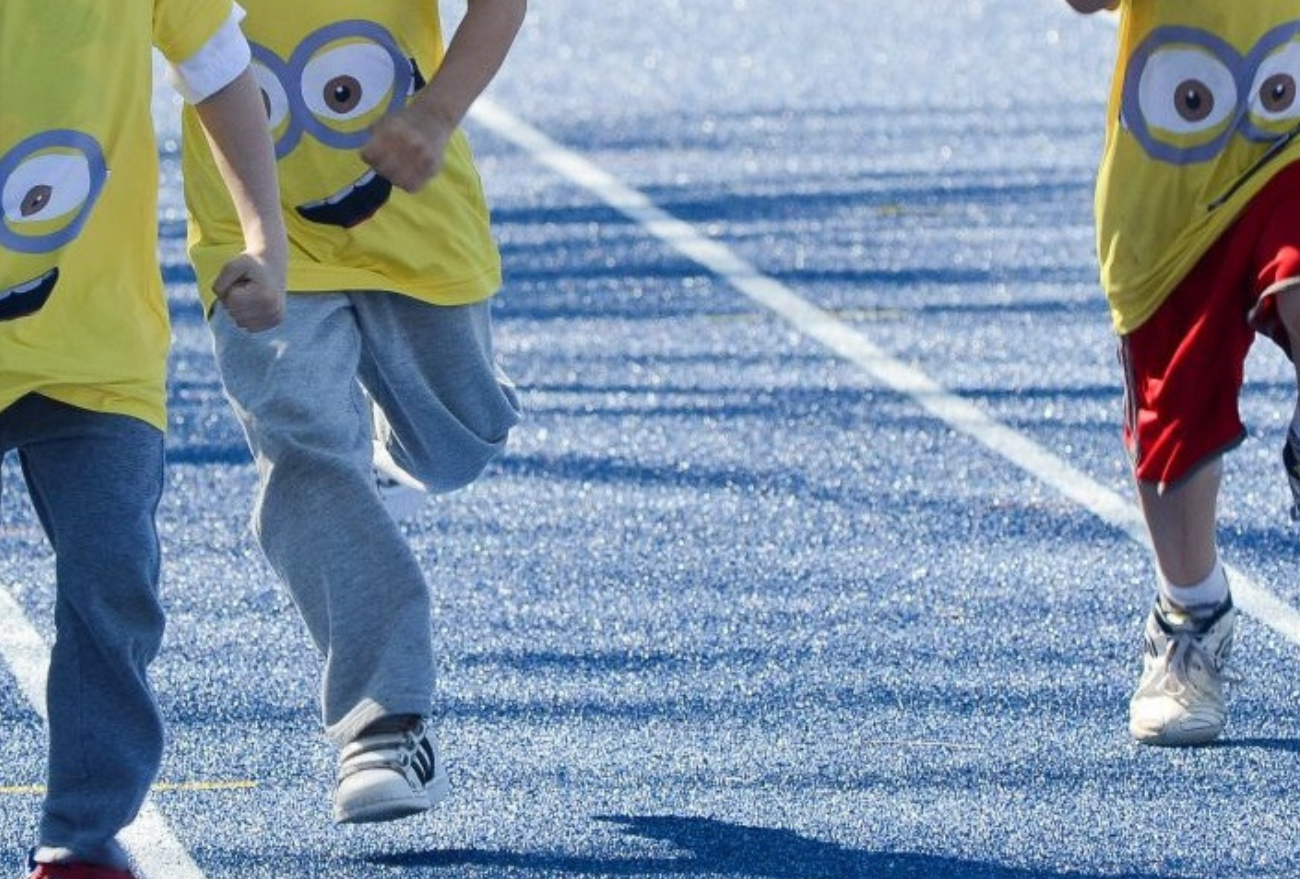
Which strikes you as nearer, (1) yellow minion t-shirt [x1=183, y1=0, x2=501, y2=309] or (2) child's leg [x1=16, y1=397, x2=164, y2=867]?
(2) child's leg [x1=16, y1=397, x2=164, y2=867]

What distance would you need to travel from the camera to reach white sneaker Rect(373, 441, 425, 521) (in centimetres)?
569

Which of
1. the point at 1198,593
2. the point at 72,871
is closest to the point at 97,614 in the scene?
the point at 72,871

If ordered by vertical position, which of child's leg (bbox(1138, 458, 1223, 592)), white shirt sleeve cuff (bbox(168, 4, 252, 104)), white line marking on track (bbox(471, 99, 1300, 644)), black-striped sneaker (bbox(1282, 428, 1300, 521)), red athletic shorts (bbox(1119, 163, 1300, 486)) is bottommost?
white line marking on track (bbox(471, 99, 1300, 644))

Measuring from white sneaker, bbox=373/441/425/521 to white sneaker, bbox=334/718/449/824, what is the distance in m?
1.04

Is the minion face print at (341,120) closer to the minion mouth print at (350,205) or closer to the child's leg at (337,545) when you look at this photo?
the minion mouth print at (350,205)

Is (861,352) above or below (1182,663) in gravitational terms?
below

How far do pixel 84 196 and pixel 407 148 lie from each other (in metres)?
0.59

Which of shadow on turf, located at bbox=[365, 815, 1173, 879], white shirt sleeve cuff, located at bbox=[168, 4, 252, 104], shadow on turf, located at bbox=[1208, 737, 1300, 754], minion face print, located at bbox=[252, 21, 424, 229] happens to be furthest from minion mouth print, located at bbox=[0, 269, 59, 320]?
shadow on turf, located at bbox=[1208, 737, 1300, 754]

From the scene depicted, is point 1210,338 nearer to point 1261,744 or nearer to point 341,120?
point 1261,744

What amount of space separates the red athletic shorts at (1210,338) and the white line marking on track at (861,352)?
788mm

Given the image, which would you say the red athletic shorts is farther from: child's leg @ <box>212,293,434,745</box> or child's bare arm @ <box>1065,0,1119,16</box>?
child's leg @ <box>212,293,434,745</box>

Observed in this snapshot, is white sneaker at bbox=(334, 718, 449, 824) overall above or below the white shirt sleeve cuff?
below

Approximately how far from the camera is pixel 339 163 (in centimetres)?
485

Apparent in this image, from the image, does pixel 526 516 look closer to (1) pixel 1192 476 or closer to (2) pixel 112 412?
(1) pixel 1192 476
